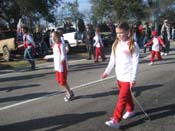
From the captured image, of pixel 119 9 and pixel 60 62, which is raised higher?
pixel 119 9

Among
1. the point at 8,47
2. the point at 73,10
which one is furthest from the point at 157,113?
the point at 73,10

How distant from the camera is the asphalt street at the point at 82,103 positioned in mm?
7715

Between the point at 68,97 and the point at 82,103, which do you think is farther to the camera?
the point at 68,97

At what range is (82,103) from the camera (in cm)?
961

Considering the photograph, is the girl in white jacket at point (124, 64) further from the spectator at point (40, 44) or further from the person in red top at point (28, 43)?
the spectator at point (40, 44)

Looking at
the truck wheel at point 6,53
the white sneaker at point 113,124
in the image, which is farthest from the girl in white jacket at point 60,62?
the truck wheel at point 6,53

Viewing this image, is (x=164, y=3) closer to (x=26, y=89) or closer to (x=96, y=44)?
(x=96, y=44)

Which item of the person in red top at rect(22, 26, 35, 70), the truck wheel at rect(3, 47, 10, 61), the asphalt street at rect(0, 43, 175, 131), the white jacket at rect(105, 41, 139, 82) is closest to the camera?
the white jacket at rect(105, 41, 139, 82)

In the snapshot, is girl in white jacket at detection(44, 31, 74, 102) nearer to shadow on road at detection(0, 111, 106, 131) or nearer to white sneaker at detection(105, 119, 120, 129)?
shadow on road at detection(0, 111, 106, 131)

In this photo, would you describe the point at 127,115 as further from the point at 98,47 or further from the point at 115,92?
the point at 98,47

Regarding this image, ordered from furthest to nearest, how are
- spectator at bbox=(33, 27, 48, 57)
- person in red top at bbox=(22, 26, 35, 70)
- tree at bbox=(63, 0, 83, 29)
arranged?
tree at bbox=(63, 0, 83, 29) → spectator at bbox=(33, 27, 48, 57) → person in red top at bbox=(22, 26, 35, 70)

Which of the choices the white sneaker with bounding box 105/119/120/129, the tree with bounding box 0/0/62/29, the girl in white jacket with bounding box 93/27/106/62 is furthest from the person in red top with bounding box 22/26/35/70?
the tree with bounding box 0/0/62/29

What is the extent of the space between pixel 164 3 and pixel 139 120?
6462 centimetres

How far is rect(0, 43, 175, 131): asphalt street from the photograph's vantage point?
7.71m
